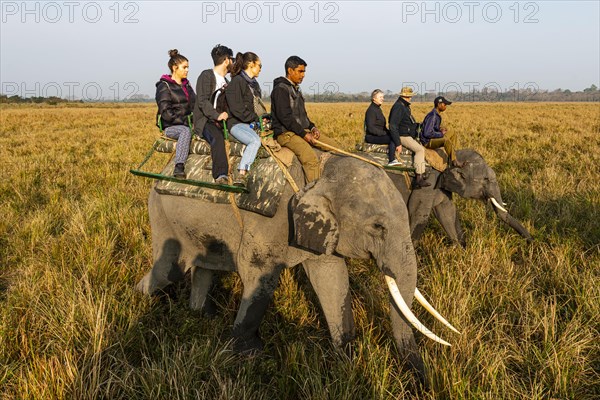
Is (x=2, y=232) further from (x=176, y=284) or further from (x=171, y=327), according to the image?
(x=171, y=327)

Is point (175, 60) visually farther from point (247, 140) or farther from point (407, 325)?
point (407, 325)

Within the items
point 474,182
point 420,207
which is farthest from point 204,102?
point 474,182

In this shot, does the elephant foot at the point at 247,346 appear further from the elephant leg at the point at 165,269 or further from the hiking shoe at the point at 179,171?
the hiking shoe at the point at 179,171

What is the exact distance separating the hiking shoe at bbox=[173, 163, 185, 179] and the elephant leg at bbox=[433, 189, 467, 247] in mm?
3765

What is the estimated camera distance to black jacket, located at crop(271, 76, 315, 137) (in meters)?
3.74

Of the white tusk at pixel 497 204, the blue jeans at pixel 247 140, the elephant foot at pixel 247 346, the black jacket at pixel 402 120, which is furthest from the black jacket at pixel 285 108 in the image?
the white tusk at pixel 497 204

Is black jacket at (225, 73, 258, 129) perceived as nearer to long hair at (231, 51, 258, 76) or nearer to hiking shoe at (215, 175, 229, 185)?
long hair at (231, 51, 258, 76)

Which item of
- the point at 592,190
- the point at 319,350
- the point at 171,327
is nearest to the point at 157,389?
the point at 171,327

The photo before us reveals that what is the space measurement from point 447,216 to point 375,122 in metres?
1.77

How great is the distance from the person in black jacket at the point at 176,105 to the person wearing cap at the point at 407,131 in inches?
127

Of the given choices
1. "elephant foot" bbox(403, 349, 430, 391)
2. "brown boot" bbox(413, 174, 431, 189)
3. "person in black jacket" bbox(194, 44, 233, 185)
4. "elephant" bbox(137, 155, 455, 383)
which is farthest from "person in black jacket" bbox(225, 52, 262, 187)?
"brown boot" bbox(413, 174, 431, 189)

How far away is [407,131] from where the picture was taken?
643 cm

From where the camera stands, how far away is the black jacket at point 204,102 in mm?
3712

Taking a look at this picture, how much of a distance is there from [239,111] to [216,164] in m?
0.51
